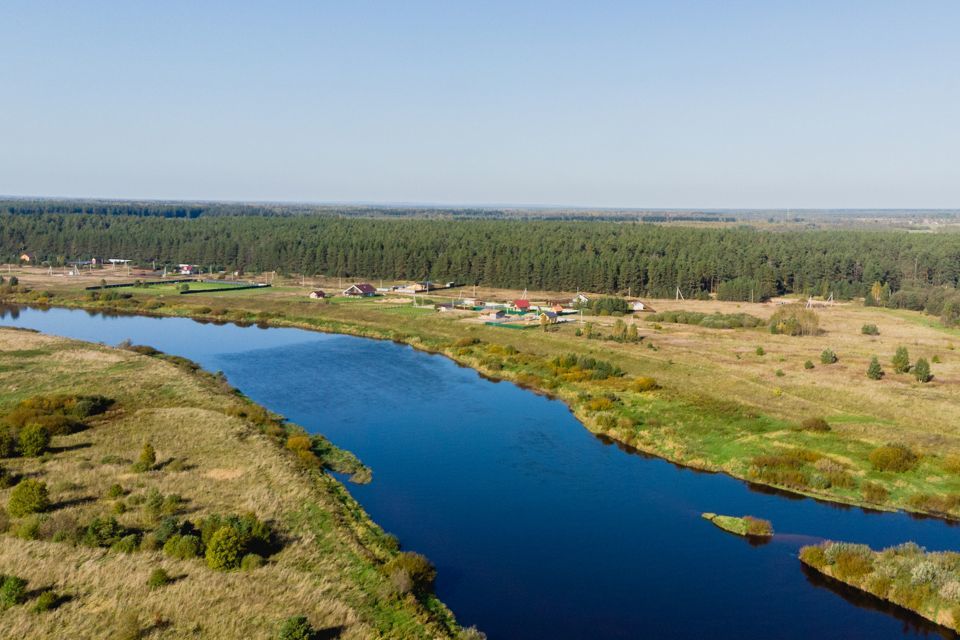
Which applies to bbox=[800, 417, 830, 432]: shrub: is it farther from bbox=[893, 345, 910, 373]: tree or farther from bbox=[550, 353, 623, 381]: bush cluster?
bbox=[893, 345, 910, 373]: tree

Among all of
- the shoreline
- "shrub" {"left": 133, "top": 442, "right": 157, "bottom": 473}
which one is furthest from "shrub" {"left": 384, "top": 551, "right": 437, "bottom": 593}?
the shoreline

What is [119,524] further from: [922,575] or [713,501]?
[922,575]

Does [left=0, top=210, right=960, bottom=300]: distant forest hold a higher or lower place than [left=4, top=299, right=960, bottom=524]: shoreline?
higher

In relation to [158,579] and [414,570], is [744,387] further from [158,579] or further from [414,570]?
[158,579]

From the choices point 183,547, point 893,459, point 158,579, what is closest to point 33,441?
point 183,547

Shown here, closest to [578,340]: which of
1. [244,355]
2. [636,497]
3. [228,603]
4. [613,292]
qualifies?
[244,355]

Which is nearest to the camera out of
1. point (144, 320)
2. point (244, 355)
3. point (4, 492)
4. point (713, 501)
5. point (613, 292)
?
point (4, 492)
